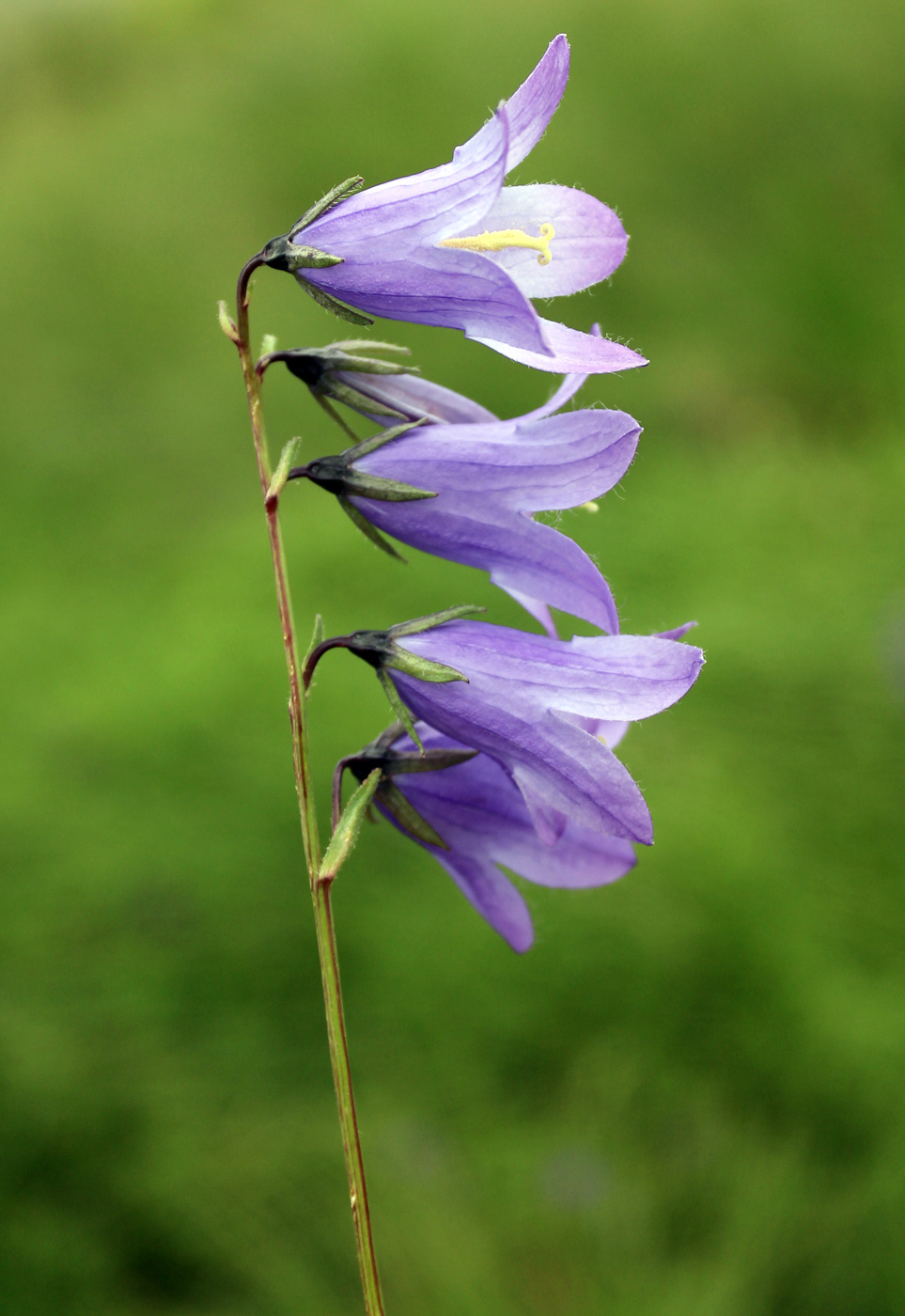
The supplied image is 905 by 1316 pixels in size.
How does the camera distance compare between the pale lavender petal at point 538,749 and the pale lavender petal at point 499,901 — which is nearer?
the pale lavender petal at point 538,749

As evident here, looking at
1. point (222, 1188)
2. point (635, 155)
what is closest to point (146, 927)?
point (222, 1188)

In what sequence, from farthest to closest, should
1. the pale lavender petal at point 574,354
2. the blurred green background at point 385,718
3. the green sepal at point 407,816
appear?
the blurred green background at point 385,718 < the green sepal at point 407,816 < the pale lavender petal at point 574,354

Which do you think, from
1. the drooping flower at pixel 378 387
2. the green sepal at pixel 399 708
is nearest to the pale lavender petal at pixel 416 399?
the drooping flower at pixel 378 387

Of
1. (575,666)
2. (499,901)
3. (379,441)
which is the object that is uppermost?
(379,441)

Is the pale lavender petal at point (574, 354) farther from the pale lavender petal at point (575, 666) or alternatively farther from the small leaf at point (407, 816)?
the small leaf at point (407, 816)

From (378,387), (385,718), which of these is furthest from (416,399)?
(385,718)

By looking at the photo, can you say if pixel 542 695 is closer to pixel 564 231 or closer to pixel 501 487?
pixel 501 487

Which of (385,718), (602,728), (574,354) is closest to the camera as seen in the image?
(574,354)

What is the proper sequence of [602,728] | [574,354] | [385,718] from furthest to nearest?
[385,718] < [602,728] < [574,354]
